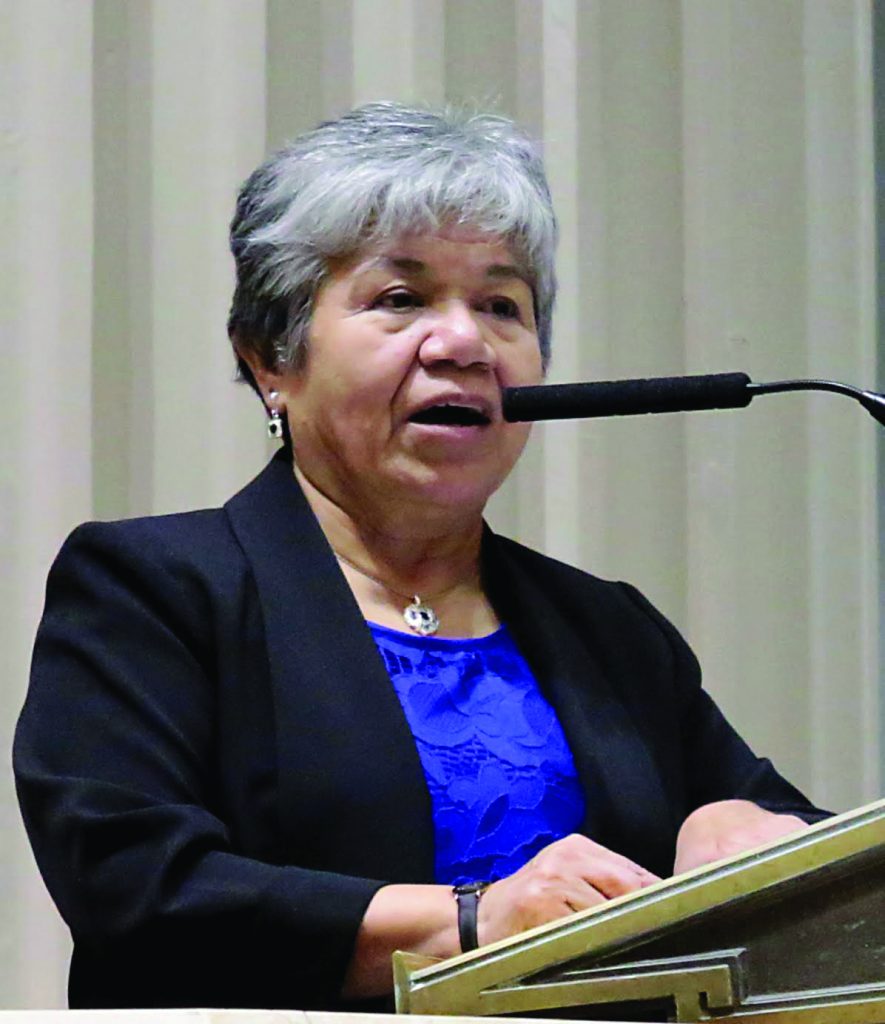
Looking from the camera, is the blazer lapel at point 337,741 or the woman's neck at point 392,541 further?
the woman's neck at point 392,541

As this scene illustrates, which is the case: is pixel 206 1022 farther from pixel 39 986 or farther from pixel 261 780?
pixel 39 986

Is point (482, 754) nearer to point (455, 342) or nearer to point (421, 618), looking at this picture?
point (421, 618)

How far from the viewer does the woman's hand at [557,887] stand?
1.27 metres

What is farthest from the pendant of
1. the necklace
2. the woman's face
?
the woman's face

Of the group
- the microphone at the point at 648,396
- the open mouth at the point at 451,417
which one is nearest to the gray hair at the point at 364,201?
the open mouth at the point at 451,417

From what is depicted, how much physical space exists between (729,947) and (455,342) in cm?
81

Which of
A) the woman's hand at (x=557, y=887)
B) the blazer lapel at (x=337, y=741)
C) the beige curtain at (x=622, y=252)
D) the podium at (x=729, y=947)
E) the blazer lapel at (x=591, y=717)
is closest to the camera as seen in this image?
the podium at (x=729, y=947)

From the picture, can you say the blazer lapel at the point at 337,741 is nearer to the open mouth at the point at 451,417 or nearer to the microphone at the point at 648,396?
the open mouth at the point at 451,417

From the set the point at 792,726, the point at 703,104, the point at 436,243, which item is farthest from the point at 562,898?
the point at 703,104

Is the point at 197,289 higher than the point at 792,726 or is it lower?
higher

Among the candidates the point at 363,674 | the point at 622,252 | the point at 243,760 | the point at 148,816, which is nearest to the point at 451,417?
the point at 363,674

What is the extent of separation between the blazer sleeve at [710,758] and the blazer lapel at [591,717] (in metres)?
0.08

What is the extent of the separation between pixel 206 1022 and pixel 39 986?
1.61 meters

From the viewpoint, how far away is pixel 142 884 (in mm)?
1396
